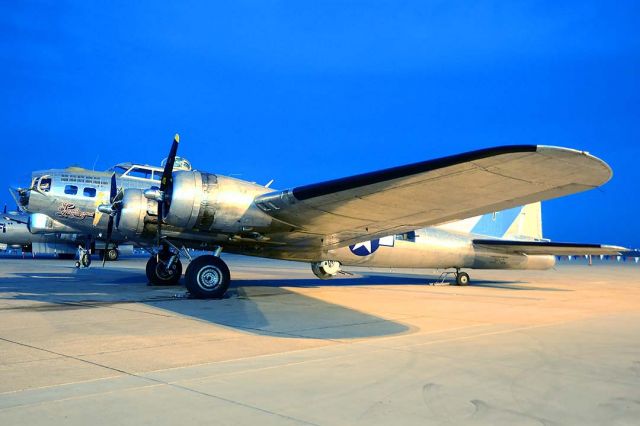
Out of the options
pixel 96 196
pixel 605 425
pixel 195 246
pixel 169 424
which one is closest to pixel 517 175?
pixel 605 425

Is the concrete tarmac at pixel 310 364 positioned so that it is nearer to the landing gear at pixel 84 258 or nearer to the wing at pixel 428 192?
the wing at pixel 428 192

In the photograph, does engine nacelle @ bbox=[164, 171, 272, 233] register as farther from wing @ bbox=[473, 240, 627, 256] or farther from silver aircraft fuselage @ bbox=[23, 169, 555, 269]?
wing @ bbox=[473, 240, 627, 256]

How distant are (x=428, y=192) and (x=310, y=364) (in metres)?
4.35

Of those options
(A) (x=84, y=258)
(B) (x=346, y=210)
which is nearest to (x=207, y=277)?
(B) (x=346, y=210)

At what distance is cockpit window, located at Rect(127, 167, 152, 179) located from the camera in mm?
16828

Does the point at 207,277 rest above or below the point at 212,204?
below

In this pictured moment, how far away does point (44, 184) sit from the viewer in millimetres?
15867

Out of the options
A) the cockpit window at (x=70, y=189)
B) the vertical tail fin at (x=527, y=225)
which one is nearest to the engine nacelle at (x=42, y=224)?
the cockpit window at (x=70, y=189)

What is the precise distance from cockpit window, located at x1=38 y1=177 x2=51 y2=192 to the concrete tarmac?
6.21 metres

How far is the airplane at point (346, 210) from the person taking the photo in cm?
754

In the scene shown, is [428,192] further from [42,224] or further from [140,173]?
[42,224]

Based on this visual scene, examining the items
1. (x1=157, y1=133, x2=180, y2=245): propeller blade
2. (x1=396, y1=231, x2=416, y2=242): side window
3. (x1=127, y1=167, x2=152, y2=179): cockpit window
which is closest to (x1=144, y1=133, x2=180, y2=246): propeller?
A: (x1=157, y1=133, x2=180, y2=245): propeller blade

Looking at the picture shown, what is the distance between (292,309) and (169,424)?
6.74m

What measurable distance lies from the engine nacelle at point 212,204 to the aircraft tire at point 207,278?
887mm
